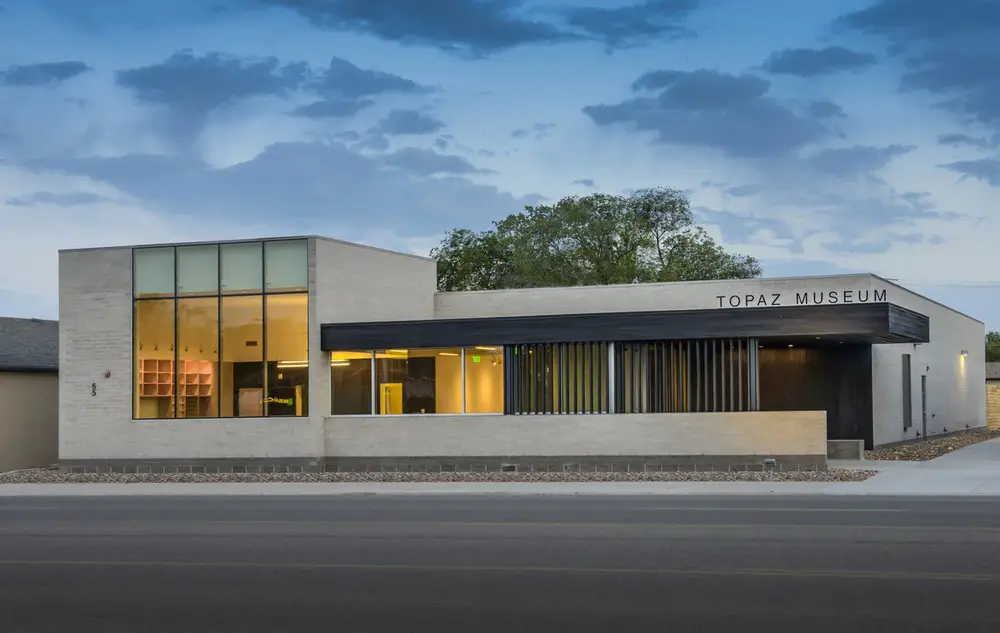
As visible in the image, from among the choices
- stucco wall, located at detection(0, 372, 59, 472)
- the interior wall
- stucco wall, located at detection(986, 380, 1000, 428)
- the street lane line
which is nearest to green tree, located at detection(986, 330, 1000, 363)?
stucco wall, located at detection(986, 380, 1000, 428)

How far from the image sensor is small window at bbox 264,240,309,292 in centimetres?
3256

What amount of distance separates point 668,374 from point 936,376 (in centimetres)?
1706

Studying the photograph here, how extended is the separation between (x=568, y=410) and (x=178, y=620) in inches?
834

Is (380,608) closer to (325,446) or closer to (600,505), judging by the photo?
(600,505)

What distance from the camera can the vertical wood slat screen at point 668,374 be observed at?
30.5m

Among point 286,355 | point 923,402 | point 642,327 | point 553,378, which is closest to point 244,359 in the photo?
→ point 286,355

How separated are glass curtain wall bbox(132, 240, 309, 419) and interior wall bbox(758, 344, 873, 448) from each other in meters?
13.9

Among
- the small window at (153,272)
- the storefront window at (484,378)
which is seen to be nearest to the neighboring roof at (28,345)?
the small window at (153,272)

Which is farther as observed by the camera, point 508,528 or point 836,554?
point 508,528

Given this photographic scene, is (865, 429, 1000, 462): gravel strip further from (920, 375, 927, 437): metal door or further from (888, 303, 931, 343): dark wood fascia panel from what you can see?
(888, 303, 931, 343): dark wood fascia panel

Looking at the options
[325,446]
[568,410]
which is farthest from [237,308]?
[568,410]

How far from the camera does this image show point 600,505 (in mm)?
21516

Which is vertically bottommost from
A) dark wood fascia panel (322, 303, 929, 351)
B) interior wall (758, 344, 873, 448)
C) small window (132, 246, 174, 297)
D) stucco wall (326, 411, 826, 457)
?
stucco wall (326, 411, 826, 457)

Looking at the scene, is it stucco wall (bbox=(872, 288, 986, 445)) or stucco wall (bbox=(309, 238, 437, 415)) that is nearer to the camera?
stucco wall (bbox=(309, 238, 437, 415))
